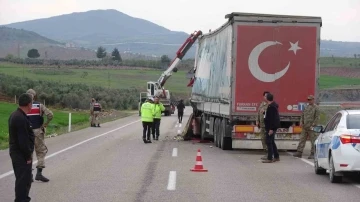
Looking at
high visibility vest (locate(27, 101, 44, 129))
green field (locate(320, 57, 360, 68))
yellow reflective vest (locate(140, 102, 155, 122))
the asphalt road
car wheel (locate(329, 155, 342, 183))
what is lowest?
the asphalt road

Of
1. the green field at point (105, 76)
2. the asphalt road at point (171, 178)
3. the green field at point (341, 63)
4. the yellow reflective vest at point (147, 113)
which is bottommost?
the asphalt road at point (171, 178)

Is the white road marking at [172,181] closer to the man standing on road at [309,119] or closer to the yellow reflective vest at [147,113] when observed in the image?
the man standing on road at [309,119]

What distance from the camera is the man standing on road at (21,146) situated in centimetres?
1028

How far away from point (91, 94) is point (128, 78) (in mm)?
46620

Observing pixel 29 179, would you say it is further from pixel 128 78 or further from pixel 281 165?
pixel 128 78

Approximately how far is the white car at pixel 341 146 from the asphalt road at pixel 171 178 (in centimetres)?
36

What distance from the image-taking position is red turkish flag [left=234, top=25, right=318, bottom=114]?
21.0 meters

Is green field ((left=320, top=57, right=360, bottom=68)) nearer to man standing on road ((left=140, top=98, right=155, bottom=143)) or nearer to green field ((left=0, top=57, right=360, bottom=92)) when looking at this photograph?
green field ((left=0, top=57, right=360, bottom=92))

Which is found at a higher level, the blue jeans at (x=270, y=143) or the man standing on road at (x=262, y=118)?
the man standing on road at (x=262, y=118)

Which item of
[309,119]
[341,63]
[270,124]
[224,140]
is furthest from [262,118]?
[341,63]

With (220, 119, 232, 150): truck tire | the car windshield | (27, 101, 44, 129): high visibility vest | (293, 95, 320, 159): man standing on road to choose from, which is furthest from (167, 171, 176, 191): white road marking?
(220, 119, 232, 150): truck tire

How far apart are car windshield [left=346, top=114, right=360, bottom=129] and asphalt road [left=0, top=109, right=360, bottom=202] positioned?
1.16 m

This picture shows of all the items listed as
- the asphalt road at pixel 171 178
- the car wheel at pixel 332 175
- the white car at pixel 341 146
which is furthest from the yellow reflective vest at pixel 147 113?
the car wheel at pixel 332 175

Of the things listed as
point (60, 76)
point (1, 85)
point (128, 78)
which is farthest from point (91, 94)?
point (128, 78)
